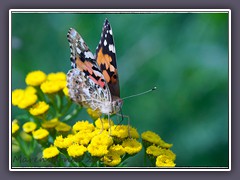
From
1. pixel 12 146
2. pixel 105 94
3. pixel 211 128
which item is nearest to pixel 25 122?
pixel 12 146

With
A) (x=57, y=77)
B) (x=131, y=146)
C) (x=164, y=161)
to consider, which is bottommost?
(x=164, y=161)

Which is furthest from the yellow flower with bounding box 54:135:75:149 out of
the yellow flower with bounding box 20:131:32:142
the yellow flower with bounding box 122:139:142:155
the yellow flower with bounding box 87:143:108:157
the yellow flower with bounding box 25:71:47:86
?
the yellow flower with bounding box 25:71:47:86

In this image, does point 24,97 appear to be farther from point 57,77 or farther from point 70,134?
point 70,134

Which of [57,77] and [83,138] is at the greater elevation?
[57,77]

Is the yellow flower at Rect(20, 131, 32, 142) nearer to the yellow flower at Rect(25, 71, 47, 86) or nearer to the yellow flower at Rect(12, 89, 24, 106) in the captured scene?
the yellow flower at Rect(12, 89, 24, 106)

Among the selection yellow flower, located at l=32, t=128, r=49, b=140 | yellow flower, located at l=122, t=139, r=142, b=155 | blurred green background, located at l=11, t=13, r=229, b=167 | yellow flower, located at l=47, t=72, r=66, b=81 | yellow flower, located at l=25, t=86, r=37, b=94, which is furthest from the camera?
blurred green background, located at l=11, t=13, r=229, b=167

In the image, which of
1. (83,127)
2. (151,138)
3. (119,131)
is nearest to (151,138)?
(151,138)

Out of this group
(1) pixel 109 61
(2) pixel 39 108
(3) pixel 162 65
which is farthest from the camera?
(3) pixel 162 65
